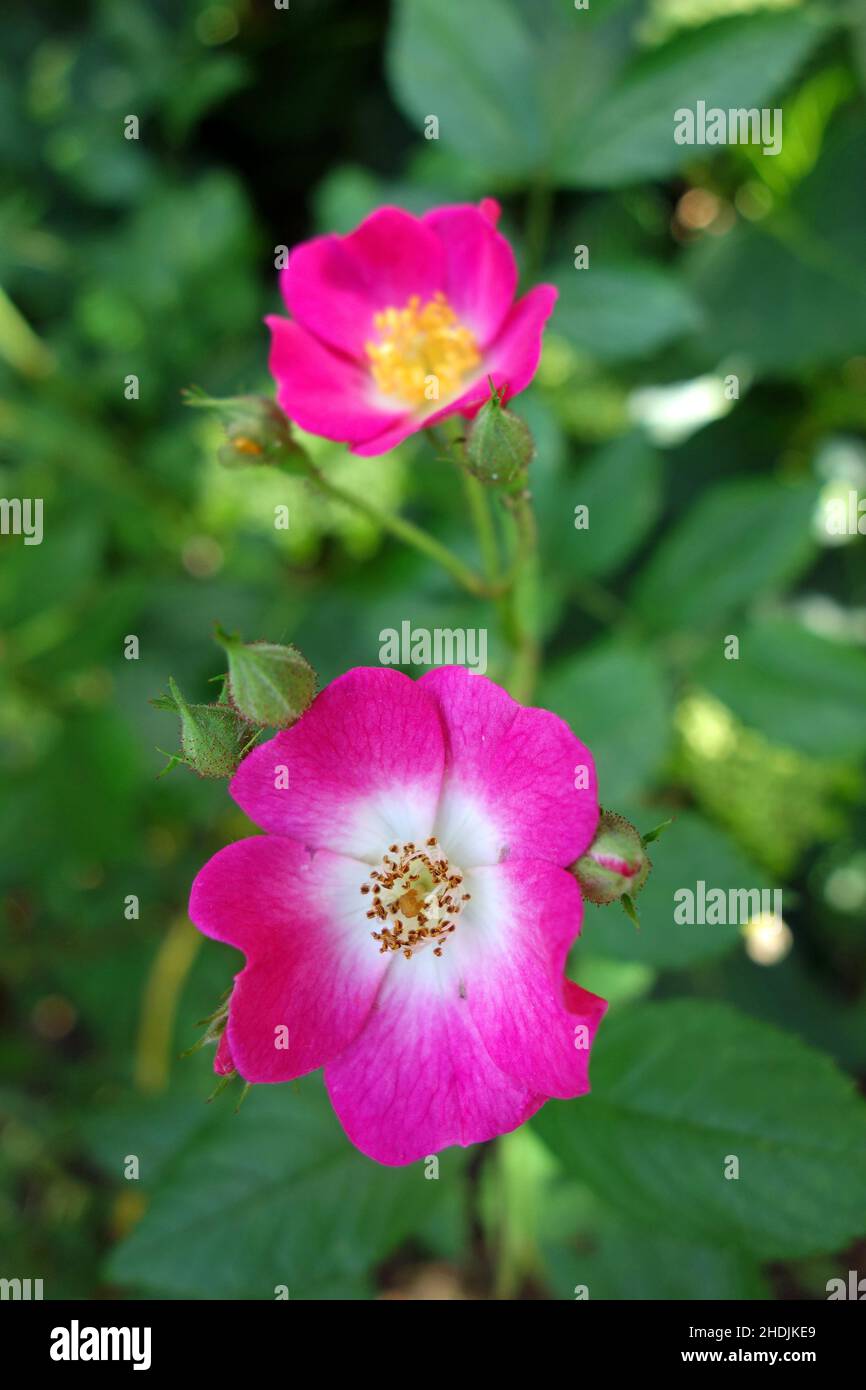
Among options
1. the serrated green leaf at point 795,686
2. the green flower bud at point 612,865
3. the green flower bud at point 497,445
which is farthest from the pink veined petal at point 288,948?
the serrated green leaf at point 795,686

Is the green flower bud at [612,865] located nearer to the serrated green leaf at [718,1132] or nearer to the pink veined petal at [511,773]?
the pink veined petal at [511,773]

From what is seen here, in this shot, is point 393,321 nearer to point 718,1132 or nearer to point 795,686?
point 795,686

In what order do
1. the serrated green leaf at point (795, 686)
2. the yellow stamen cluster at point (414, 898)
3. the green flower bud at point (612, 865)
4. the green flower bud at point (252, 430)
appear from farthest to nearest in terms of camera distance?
the serrated green leaf at point (795, 686) → the green flower bud at point (252, 430) → the yellow stamen cluster at point (414, 898) → the green flower bud at point (612, 865)

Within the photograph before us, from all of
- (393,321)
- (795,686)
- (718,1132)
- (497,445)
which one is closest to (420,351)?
(393,321)

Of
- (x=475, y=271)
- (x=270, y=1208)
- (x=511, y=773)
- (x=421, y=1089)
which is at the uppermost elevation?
(x=475, y=271)

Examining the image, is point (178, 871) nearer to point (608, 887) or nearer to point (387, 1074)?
point (387, 1074)

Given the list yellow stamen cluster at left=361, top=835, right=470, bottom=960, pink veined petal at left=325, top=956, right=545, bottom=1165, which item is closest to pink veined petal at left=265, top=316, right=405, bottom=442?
yellow stamen cluster at left=361, top=835, right=470, bottom=960

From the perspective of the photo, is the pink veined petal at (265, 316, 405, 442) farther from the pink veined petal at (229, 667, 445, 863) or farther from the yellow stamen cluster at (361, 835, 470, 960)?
the yellow stamen cluster at (361, 835, 470, 960)

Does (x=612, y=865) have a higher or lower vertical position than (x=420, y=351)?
lower
